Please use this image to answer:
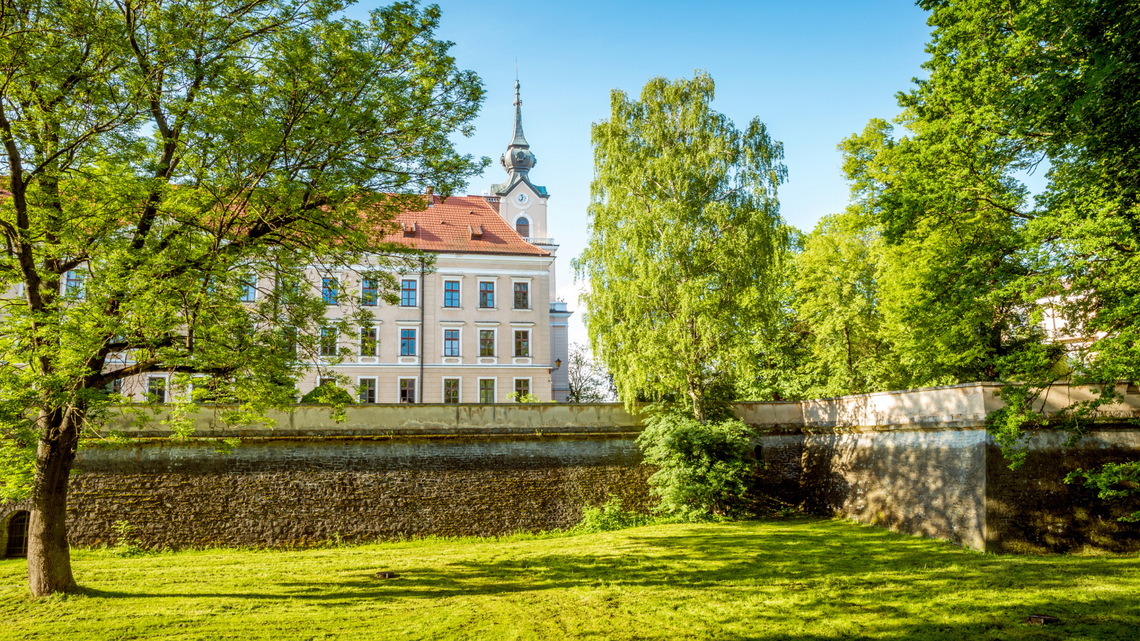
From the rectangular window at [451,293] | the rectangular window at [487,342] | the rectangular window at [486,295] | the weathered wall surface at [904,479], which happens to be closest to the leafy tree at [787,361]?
the weathered wall surface at [904,479]

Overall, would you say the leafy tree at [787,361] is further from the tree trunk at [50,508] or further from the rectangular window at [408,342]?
the tree trunk at [50,508]

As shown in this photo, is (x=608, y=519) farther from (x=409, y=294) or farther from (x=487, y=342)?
(x=409, y=294)

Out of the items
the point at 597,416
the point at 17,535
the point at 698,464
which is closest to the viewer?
the point at 17,535

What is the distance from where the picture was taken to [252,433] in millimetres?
17453

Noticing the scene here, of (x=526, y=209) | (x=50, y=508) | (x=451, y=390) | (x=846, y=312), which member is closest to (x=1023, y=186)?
(x=846, y=312)

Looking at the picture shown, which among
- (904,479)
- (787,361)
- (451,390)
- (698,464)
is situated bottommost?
(904,479)

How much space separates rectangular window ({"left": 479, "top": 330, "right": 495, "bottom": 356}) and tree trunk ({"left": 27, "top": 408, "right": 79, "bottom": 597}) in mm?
20266

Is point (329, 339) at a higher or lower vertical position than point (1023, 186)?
lower

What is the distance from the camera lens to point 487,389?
3067cm

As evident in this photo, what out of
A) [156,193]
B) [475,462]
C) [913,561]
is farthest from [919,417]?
[156,193]

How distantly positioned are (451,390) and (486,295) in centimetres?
434

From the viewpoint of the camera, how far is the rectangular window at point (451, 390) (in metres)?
30.3

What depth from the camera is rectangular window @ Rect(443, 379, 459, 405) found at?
30281mm

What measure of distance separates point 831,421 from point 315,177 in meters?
14.7
